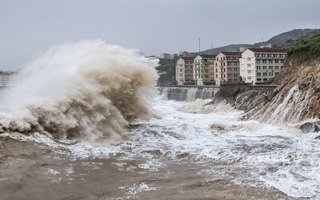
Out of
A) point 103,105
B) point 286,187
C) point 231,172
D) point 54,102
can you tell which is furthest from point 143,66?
point 286,187

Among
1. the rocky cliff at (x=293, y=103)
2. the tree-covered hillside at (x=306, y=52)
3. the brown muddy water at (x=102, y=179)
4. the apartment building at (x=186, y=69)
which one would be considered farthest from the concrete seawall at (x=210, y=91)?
the apartment building at (x=186, y=69)

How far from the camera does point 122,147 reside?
14.3m

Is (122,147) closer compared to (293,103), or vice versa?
(122,147)

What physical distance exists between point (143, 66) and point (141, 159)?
9.03 metres

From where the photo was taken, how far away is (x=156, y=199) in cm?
820

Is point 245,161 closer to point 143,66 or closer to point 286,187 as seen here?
point 286,187

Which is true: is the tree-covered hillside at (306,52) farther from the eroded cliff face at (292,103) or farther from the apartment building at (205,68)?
the apartment building at (205,68)

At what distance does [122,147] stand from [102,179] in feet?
14.4

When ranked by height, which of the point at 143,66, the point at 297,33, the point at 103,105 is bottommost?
the point at 103,105

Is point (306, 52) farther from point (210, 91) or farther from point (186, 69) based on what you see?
point (186, 69)

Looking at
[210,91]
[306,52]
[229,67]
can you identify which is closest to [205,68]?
[229,67]

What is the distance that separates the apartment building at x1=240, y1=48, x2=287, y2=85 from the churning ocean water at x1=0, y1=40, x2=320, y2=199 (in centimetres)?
4387

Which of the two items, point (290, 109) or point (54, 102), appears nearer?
point (54, 102)

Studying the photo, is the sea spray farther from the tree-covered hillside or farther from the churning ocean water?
the tree-covered hillside
